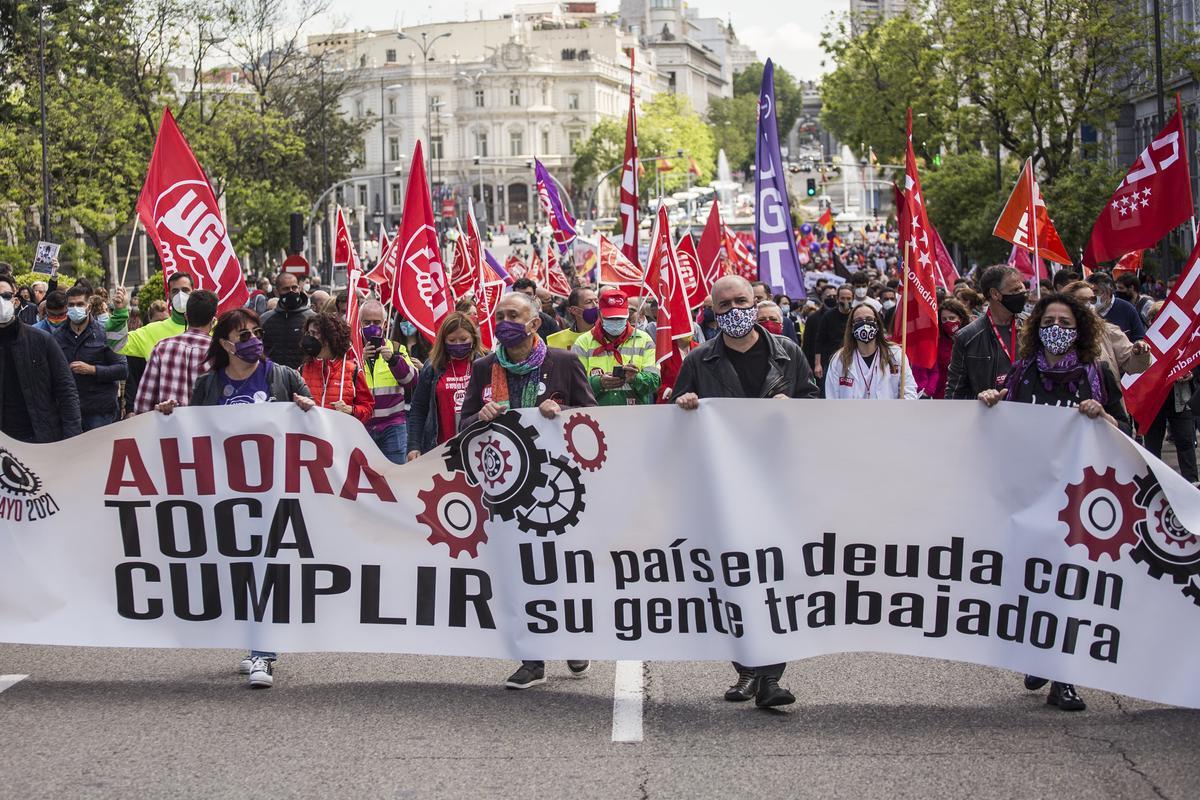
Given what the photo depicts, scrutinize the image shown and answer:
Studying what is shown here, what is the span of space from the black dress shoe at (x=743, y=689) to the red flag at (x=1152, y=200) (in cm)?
541

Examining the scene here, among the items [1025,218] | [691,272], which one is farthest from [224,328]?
[691,272]

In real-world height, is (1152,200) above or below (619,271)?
above

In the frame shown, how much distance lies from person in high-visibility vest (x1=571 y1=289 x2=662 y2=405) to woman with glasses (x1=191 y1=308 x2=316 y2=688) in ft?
5.94

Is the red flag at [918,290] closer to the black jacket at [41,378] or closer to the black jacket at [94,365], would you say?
the black jacket at [41,378]

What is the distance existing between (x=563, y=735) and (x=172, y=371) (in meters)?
3.64

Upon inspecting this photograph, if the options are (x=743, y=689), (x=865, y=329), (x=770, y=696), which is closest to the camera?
(x=770, y=696)

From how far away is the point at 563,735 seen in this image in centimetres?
665

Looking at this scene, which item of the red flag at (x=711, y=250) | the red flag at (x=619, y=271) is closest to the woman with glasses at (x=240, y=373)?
the red flag at (x=619, y=271)

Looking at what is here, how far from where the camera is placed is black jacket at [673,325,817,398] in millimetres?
7664

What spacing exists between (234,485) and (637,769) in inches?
97.7

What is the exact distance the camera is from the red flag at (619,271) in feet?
41.7

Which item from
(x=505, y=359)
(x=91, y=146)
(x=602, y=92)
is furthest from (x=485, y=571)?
(x=602, y=92)

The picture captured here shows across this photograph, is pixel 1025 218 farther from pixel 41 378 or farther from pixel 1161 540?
pixel 41 378

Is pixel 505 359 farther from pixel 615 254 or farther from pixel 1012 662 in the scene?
pixel 615 254
